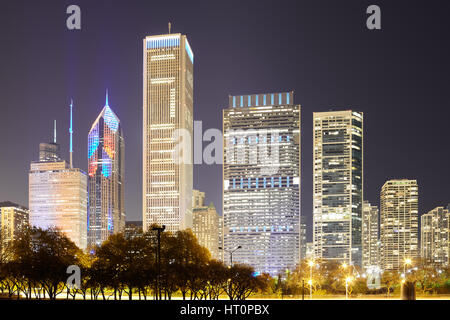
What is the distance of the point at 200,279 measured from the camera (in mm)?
56125

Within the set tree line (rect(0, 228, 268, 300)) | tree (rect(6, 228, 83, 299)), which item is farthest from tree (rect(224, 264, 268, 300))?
tree (rect(6, 228, 83, 299))

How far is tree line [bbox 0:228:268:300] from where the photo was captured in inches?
2060

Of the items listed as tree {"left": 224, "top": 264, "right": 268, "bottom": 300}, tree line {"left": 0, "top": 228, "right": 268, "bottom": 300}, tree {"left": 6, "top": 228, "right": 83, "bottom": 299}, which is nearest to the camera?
tree {"left": 6, "top": 228, "right": 83, "bottom": 299}

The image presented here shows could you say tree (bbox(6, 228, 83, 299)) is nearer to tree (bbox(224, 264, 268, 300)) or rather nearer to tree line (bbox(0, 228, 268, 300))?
tree line (bbox(0, 228, 268, 300))

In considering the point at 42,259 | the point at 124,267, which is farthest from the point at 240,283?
the point at 42,259

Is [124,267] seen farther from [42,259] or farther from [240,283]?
[240,283]

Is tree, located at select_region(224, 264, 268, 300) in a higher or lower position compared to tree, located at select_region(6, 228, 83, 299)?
lower

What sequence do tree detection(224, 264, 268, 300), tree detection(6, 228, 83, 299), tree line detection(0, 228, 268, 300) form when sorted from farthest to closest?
tree detection(224, 264, 268, 300) → tree line detection(0, 228, 268, 300) → tree detection(6, 228, 83, 299)

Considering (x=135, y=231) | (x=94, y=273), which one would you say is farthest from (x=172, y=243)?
(x=94, y=273)

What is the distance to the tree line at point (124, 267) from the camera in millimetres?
52312

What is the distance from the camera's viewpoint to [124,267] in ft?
180

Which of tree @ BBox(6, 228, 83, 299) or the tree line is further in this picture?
the tree line
